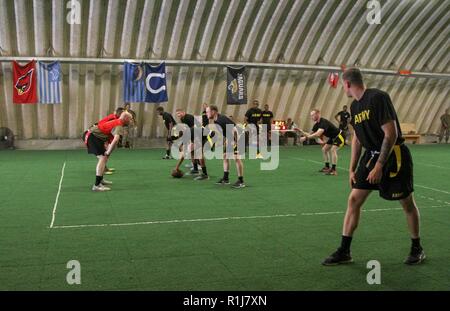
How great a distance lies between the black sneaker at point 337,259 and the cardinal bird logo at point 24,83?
55.4 feet

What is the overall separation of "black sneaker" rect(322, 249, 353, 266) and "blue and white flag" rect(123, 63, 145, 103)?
16.1m

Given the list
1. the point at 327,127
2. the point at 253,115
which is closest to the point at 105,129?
the point at 327,127

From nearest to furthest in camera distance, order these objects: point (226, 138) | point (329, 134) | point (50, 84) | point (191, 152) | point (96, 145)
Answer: point (96, 145)
point (226, 138)
point (191, 152)
point (329, 134)
point (50, 84)

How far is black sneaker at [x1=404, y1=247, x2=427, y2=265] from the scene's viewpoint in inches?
210

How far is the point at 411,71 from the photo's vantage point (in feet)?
82.3

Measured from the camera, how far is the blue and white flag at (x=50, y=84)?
19.4 metres

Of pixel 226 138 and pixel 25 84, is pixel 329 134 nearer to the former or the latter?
pixel 226 138

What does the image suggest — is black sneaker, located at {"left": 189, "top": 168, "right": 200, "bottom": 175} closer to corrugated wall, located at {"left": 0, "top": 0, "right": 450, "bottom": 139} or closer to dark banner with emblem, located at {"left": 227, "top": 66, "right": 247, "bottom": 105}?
dark banner with emblem, located at {"left": 227, "top": 66, "right": 247, "bottom": 105}

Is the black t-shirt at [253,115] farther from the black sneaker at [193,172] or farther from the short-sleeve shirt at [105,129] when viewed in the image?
the short-sleeve shirt at [105,129]

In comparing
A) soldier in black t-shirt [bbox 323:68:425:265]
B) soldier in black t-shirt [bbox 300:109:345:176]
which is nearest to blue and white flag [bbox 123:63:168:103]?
soldier in black t-shirt [bbox 300:109:345:176]

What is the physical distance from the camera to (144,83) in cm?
2031

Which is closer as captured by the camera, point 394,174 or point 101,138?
point 394,174

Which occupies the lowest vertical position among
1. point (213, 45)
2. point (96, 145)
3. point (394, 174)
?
point (96, 145)

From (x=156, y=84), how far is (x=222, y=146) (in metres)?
7.74
